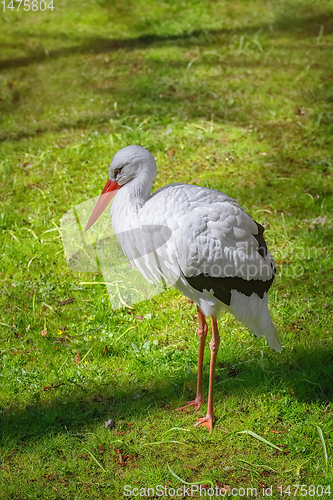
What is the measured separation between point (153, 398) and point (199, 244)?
3.81 feet

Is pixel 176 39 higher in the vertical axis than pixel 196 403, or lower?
higher

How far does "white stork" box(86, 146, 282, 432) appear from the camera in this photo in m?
2.80

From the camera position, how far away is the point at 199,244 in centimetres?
278

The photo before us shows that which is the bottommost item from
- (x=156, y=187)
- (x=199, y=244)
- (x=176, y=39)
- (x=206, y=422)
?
(x=206, y=422)

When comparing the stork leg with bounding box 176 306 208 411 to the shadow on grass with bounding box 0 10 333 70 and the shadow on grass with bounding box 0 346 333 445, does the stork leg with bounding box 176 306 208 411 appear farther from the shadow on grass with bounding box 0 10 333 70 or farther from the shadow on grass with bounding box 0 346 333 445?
the shadow on grass with bounding box 0 10 333 70

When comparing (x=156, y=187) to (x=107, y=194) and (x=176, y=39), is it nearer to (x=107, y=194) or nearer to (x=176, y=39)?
(x=107, y=194)

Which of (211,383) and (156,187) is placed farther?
(156,187)

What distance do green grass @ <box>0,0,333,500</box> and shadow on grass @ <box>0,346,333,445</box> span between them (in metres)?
0.01

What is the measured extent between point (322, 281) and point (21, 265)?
8.07 ft

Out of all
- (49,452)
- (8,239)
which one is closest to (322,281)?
(49,452)

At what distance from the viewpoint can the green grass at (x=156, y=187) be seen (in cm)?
304

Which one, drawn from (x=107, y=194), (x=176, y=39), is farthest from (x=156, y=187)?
(x=176, y=39)

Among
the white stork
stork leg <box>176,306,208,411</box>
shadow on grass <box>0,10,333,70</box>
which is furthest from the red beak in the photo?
shadow on grass <box>0,10,333,70</box>

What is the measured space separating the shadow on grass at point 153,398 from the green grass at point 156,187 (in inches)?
0.4
